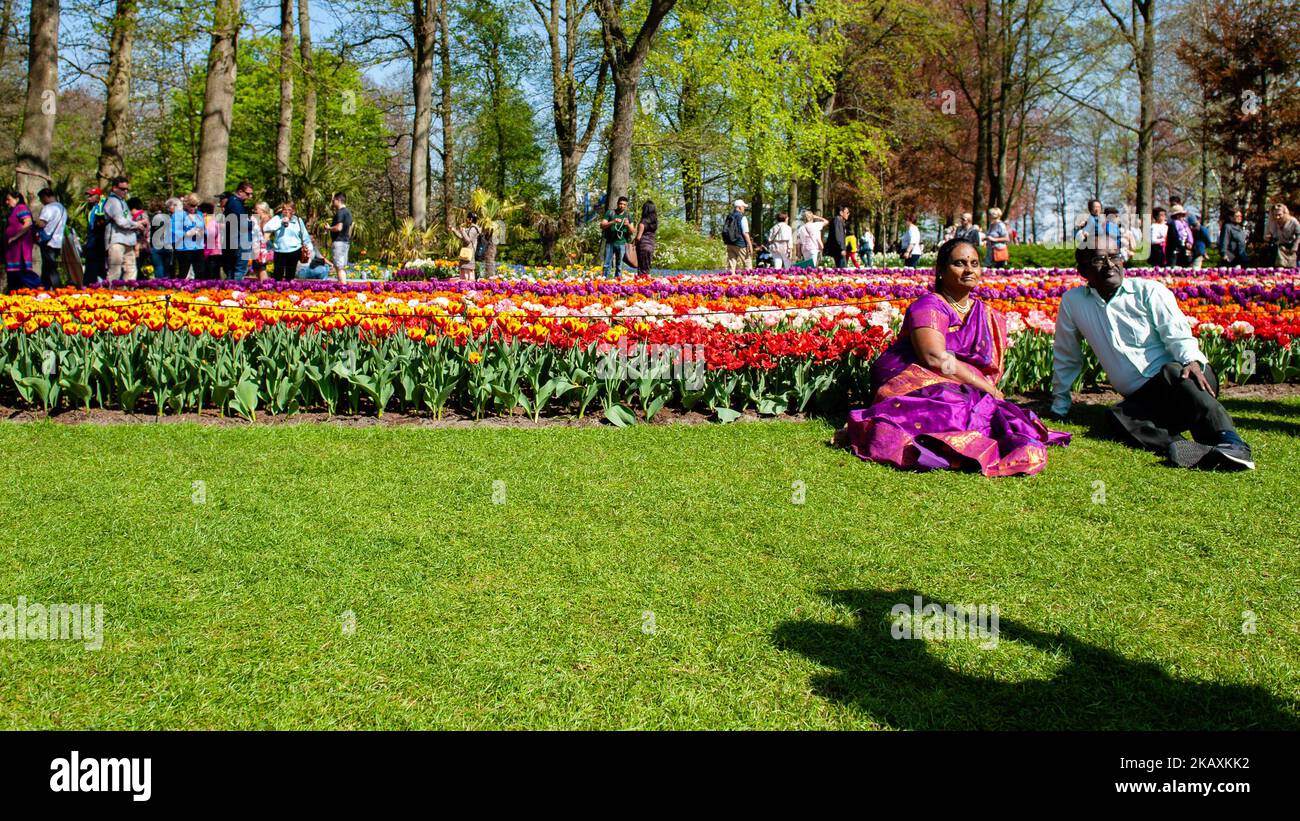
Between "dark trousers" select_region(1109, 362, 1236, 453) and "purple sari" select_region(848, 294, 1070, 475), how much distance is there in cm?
46

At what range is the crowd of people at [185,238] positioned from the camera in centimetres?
1321

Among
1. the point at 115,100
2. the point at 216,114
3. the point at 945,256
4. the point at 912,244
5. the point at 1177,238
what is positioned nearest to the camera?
the point at 945,256

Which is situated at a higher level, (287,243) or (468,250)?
(468,250)

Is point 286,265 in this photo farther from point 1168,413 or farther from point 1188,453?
point 1188,453

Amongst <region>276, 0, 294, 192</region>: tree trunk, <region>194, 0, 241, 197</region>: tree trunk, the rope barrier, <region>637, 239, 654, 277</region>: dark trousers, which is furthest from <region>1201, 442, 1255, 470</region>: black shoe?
<region>276, 0, 294, 192</region>: tree trunk

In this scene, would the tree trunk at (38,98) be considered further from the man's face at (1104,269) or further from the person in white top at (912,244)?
the person in white top at (912,244)

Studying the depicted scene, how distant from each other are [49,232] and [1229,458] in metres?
13.4

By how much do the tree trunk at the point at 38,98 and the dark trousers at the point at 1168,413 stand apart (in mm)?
14033

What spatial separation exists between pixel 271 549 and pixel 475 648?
1.25 m

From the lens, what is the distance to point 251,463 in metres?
5.21

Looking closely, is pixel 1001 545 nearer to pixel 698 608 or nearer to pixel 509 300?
pixel 698 608

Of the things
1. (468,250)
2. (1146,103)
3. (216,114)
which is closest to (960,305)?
(468,250)

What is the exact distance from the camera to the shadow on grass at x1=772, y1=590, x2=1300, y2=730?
8.77ft

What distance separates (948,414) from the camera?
5.35 m
